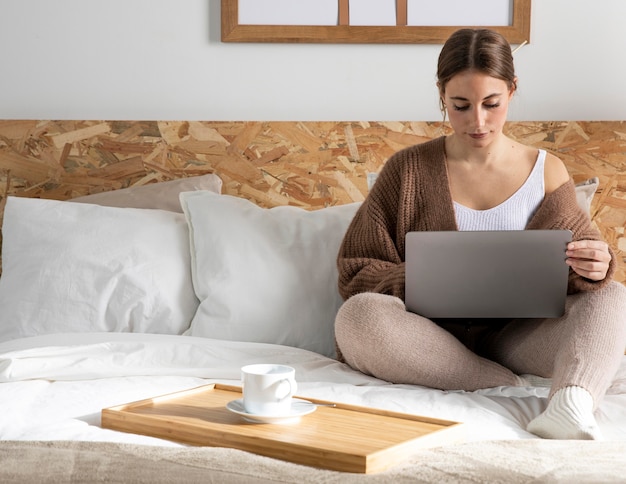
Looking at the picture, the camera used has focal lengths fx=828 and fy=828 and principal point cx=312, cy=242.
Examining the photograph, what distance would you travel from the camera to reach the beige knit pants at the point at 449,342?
1.46m

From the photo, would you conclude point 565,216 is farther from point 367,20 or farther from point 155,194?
point 155,194

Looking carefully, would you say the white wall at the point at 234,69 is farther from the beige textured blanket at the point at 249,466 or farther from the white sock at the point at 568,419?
the beige textured blanket at the point at 249,466

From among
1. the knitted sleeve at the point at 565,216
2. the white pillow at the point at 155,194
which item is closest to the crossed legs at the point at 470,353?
the knitted sleeve at the point at 565,216

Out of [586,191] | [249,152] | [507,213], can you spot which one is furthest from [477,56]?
[249,152]

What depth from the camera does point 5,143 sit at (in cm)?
235

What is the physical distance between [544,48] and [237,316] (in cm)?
126

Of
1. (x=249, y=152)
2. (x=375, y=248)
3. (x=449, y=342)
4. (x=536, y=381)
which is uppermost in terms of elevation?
(x=249, y=152)

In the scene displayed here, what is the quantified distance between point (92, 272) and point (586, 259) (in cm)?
107

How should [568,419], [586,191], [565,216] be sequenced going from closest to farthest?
1. [568,419]
2. [565,216]
3. [586,191]

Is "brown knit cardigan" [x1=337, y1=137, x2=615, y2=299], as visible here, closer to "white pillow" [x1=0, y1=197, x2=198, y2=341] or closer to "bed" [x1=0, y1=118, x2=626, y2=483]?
"bed" [x1=0, y1=118, x2=626, y2=483]

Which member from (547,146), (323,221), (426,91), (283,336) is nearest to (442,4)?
(426,91)

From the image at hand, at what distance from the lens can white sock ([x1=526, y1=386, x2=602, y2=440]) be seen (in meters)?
1.19

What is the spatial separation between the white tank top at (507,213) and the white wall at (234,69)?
2.07 ft

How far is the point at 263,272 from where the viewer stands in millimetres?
1920
